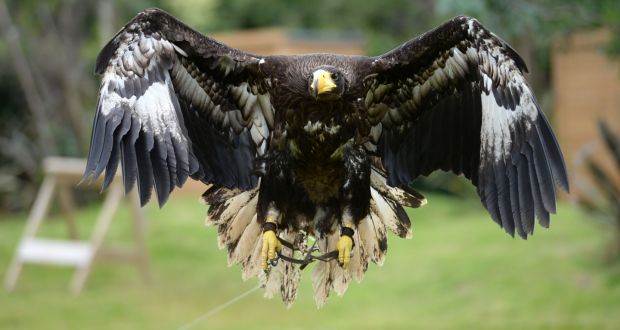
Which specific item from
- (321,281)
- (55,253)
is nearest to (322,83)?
(321,281)

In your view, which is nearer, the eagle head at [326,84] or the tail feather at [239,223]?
the eagle head at [326,84]

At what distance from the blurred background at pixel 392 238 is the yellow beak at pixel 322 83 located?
346 centimetres

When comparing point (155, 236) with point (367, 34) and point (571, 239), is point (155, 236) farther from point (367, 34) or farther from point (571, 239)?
point (367, 34)

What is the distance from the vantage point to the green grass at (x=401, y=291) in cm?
1039

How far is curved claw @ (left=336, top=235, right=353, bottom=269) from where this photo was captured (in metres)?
5.77

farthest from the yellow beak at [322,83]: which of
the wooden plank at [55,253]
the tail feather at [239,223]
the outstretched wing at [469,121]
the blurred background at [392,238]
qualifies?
the wooden plank at [55,253]

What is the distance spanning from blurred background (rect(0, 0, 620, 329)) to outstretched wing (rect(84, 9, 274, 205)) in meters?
3.07

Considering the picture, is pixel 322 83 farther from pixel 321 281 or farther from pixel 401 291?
pixel 401 291

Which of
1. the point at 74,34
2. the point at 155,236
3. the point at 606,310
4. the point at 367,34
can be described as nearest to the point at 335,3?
the point at 367,34

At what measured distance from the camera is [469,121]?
6117mm

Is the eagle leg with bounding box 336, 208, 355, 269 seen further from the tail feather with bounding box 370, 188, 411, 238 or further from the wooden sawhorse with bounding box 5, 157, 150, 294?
the wooden sawhorse with bounding box 5, 157, 150, 294

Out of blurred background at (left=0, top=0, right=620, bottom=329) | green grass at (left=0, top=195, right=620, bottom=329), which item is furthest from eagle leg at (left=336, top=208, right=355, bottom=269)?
green grass at (left=0, top=195, right=620, bottom=329)

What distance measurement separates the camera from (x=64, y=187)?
40.5 ft

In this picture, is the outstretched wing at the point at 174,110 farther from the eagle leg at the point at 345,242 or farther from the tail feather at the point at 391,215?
the tail feather at the point at 391,215
